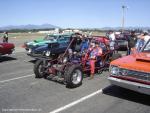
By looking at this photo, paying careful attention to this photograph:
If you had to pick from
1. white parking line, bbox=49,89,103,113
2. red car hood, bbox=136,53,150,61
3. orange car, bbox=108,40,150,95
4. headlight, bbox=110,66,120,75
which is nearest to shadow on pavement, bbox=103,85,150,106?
white parking line, bbox=49,89,103,113

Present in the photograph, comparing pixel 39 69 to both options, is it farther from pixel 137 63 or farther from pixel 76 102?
pixel 137 63

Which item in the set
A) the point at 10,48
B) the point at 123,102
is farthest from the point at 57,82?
the point at 10,48

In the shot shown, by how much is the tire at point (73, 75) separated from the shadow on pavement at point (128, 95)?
949 millimetres

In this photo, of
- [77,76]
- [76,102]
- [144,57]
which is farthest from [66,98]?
[144,57]

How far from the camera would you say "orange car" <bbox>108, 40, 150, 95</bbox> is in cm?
588

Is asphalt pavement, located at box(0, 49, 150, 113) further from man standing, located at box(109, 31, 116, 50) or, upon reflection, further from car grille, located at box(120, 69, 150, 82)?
man standing, located at box(109, 31, 116, 50)

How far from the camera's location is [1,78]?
9398 mm

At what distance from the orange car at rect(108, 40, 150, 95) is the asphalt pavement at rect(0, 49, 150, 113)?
0.52m

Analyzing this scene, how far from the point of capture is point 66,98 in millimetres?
6672

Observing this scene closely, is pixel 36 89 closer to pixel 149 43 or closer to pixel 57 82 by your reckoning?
pixel 57 82

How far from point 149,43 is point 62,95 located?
122 inches

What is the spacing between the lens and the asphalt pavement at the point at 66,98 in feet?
19.2

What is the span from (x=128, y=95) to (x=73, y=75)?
186 centimetres

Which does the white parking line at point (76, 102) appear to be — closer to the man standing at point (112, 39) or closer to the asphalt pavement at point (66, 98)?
the asphalt pavement at point (66, 98)
